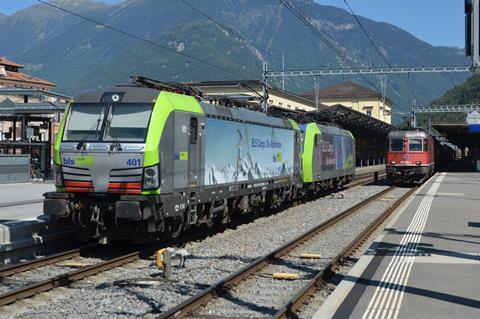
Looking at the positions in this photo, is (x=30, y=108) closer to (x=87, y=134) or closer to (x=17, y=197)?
(x=17, y=197)

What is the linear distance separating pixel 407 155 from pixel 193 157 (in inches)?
916

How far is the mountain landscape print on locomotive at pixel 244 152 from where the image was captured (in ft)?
45.4

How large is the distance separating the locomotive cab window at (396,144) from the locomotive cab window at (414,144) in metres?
0.48

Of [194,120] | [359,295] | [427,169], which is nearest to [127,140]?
[194,120]

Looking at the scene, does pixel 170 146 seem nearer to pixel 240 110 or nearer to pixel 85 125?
pixel 85 125

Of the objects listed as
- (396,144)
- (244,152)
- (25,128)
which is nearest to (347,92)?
(396,144)

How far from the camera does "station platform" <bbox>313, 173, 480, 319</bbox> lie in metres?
7.29

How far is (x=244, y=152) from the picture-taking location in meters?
16.0

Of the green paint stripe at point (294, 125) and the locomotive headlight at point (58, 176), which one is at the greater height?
the green paint stripe at point (294, 125)

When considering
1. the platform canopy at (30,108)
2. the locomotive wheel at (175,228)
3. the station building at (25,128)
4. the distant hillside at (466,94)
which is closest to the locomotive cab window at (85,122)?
the locomotive wheel at (175,228)

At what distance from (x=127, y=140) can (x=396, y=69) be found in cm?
3737

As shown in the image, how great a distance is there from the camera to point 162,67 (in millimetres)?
196250

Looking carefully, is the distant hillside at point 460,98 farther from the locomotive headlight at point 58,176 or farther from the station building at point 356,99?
the locomotive headlight at point 58,176

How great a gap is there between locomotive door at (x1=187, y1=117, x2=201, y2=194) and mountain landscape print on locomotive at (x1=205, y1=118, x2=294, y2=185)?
58cm
